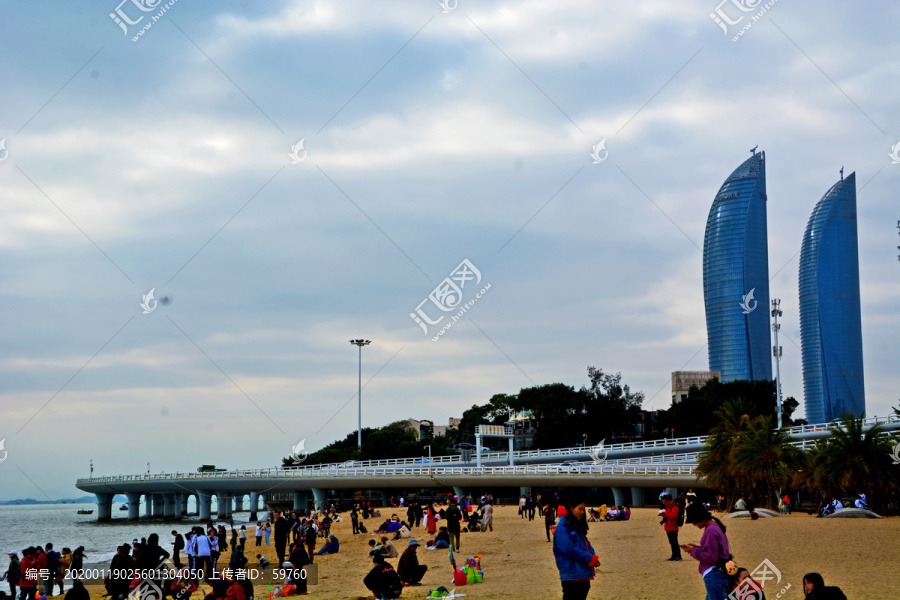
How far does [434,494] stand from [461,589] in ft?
244

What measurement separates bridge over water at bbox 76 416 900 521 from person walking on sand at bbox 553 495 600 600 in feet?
117

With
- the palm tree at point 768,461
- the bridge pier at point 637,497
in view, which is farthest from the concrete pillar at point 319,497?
the palm tree at point 768,461

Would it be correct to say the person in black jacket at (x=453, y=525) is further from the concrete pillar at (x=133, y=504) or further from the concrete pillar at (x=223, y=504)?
the concrete pillar at (x=133, y=504)

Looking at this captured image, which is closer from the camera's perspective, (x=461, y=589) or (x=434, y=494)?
(x=461, y=589)

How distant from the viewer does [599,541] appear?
24547 mm

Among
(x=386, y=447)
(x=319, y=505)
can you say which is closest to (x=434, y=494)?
(x=319, y=505)

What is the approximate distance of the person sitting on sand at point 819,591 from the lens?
8.34 metres

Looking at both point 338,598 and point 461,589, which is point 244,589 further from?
point 461,589

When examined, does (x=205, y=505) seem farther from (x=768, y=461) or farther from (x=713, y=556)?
(x=713, y=556)

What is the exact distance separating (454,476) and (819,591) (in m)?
59.9

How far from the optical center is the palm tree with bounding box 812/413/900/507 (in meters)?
31.6

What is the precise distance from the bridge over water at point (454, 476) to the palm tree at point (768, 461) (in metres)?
5.33

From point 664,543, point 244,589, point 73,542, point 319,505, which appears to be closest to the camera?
point 244,589

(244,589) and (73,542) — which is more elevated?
(244,589)
